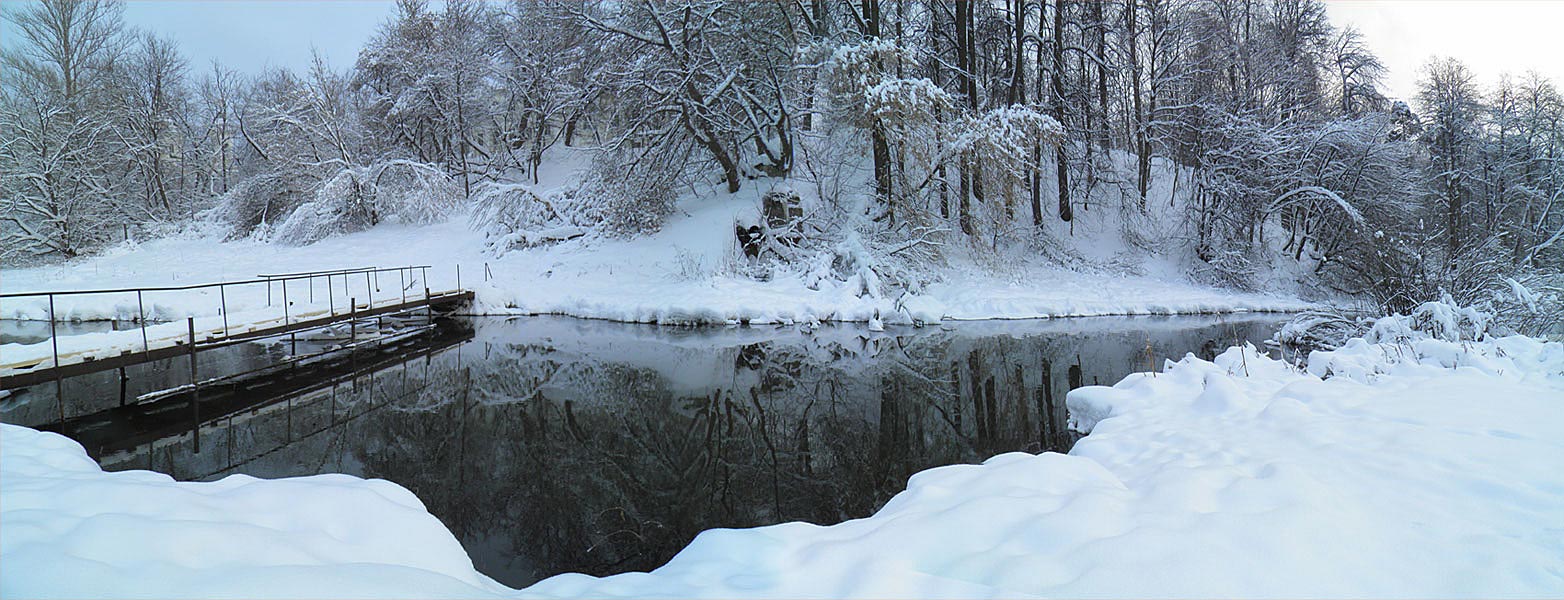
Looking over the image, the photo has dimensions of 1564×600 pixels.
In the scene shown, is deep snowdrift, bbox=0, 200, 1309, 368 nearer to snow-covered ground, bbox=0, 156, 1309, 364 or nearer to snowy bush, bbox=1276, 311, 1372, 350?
snow-covered ground, bbox=0, 156, 1309, 364

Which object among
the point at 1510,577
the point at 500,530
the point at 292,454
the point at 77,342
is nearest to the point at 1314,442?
the point at 1510,577

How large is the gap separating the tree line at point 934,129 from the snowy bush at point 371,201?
0.26 feet

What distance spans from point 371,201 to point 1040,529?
26.3m

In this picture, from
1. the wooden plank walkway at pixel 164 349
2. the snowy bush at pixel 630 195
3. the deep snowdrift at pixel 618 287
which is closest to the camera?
the wooden plank walkway at pixel 164 349

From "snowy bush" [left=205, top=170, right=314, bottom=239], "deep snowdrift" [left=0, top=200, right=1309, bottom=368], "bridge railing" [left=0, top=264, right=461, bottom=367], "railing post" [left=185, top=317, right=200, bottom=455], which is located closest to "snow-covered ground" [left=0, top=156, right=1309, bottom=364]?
"deep snowdrift" [left=0, top=200, right=1309, bottom=368]

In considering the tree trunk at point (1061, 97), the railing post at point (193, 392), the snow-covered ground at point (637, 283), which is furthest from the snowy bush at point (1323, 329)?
the railing post at point (193, 392)

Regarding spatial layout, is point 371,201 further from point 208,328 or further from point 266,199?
point 208,328

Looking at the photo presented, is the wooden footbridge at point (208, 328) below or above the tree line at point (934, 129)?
below

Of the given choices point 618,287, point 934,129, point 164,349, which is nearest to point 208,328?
point 164,349

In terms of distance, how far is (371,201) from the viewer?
23.9 meters

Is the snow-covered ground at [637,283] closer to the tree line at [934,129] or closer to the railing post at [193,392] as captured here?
the tree line at [934,129]

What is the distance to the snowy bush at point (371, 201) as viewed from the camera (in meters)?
23.2

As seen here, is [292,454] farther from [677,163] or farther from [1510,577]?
[677,163]

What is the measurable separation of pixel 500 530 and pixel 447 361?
714 cm
